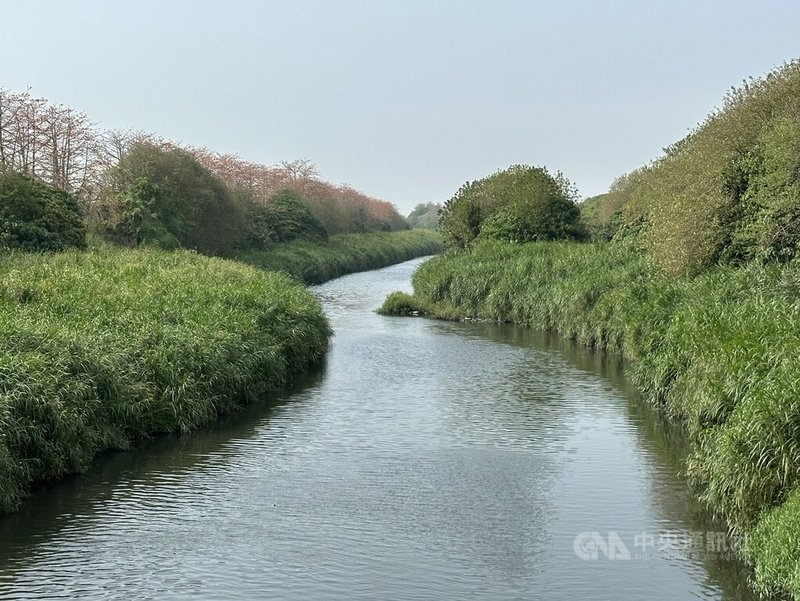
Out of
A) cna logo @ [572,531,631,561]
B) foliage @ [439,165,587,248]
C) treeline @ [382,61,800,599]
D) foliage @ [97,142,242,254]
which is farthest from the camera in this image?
foliage @ [439,165,587,248]

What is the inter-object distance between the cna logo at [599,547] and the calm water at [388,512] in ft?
0.10

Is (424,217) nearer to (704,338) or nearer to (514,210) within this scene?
(514,210)

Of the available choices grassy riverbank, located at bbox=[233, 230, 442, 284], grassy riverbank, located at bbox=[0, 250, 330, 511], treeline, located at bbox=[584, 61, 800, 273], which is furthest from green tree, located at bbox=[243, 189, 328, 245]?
treeline, located at bbox=[584, 61, 800, 273]

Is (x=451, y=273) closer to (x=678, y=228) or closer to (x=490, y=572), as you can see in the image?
(x=678, y=228)

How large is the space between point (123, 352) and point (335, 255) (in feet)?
141

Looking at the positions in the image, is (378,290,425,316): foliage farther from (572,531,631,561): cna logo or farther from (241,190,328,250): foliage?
(572,531,631,561): cna logo

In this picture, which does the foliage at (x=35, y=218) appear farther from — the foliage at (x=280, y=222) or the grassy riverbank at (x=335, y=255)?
the foliage at (x=280, y=222)

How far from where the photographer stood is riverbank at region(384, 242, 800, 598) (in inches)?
377

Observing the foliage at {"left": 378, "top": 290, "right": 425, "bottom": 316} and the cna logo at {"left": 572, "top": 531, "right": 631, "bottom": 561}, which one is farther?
the foliage at {"left": 378, "top": 290, "right": 425, "bottom": 316}

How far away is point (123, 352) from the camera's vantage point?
1489cm

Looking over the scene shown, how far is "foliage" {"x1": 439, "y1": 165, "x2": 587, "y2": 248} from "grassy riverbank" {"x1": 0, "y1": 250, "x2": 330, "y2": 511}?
17.3 meters

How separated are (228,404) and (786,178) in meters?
11.9

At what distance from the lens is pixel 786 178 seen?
19391 mm

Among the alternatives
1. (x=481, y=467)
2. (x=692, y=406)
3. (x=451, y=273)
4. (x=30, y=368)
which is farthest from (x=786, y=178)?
(x=451, y=273)
